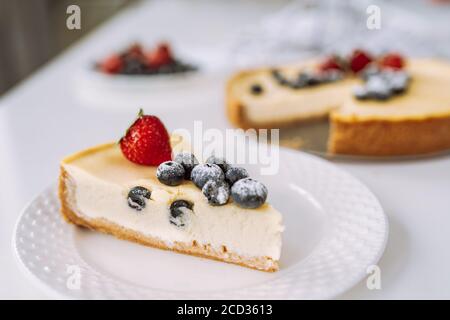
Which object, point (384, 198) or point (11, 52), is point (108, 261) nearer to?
point (384, 198)

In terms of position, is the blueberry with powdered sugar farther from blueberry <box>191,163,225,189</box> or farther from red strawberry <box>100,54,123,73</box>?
red strawberry <box>100,54,123,73</box>

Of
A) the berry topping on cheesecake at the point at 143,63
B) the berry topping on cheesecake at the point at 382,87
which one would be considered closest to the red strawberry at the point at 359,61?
the berry topping on cheesecake at the point at 382,87

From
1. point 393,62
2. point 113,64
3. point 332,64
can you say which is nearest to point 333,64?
point 332,64

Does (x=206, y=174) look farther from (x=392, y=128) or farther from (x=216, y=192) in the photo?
(x=392, y=128)

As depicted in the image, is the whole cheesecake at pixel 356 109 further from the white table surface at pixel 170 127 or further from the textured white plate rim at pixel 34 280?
the textured white plate rim at pixel 34 280

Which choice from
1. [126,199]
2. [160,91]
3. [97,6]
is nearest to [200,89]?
[160,91]

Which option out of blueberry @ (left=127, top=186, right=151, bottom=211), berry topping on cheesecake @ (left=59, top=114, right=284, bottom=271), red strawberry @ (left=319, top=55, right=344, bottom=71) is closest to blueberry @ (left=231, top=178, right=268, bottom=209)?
berry topping on cheesecake @ (left=59, top=114, right=284, bottom=271)
